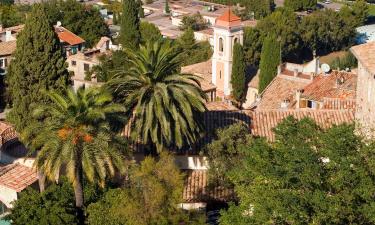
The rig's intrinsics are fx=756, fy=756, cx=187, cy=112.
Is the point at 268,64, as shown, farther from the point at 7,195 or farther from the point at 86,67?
the point at 7,195

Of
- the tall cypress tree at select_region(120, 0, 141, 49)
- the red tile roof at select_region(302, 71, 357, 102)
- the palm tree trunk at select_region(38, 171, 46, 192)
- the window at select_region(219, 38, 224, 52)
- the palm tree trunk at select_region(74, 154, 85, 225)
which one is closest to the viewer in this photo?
the palm tree trunk at select_region(74, 154, 85, 225)

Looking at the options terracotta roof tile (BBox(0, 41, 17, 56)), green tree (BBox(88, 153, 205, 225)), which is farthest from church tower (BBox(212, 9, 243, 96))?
green tree (BBox(88, 153, 205, 225))

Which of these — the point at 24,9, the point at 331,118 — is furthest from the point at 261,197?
the point at 24,9

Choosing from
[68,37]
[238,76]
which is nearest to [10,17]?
[68,37]

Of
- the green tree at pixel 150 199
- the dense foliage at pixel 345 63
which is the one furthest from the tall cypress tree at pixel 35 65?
the dense foliage at pixel 345 63

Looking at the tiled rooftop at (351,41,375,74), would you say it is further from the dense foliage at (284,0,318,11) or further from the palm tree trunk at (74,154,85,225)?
the dense foliage at (284,0,318,11)

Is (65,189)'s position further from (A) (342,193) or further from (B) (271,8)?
(B) (271,8)

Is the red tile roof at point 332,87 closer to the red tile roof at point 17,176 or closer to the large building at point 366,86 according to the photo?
the large building at point 366,86
